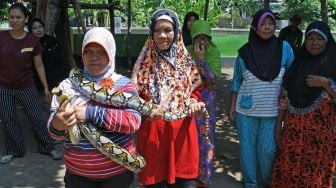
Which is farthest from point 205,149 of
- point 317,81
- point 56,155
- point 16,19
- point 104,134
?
point 16,19

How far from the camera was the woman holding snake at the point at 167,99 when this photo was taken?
8.71 feet

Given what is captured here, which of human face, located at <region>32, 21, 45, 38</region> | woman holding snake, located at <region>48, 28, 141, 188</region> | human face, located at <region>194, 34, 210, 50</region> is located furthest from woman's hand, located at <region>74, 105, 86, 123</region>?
human face, located at <region>32, 21, 45, 38</region>

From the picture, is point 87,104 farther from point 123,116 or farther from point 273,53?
point 273,53

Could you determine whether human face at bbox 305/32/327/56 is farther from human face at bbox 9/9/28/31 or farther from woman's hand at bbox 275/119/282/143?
human face at bbox 9/9/28/31

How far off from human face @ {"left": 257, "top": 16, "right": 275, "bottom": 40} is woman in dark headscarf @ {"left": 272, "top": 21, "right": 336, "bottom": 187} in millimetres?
276

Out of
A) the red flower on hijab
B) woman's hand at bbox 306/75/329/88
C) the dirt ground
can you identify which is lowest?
the dirt ground

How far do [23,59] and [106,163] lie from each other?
238 cm

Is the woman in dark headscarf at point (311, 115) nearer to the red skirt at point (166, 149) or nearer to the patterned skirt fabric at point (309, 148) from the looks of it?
the patterned skirt fabric at point (309, 148)

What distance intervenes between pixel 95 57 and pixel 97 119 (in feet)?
1.03

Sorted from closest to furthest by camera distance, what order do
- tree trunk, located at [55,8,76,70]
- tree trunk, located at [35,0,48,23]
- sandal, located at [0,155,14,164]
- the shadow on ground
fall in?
the shadow on ground
sandal, located at [0,155,14,164]
tree trunk, located at [35,0,48,23]
tree trunk, located at [55,8,76,70]

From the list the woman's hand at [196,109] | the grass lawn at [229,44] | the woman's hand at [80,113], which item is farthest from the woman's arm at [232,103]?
the grass lawn at [229,44]

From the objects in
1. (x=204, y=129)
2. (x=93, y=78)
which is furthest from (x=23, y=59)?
(x=93, y=78)

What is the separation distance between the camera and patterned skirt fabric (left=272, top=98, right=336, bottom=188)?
11.3ft

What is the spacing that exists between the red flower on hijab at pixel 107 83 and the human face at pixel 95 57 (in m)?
0.06
